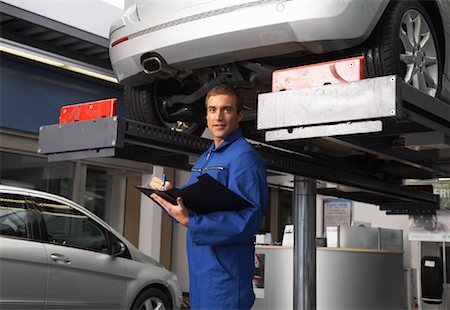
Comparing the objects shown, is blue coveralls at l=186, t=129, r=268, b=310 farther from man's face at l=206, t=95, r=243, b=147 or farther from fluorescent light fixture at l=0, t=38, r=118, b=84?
fluorescent light fixture at l=0, t=38, r=118, b=84

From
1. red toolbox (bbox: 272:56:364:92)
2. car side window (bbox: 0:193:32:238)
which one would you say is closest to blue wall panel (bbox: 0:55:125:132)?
car side window (bbox: 0:193:32:238)

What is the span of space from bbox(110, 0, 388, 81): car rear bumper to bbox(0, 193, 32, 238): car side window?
7.00ft

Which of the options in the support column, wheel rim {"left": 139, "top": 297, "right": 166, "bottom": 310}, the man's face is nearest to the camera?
the man's face

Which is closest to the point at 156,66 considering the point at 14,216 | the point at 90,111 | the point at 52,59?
the point at 90,111

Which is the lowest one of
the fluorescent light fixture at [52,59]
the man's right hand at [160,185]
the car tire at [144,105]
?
the man's right hand at [160,185]

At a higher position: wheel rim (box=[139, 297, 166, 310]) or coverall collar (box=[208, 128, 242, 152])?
coverall collar (box=[208, 128, 242, 152])

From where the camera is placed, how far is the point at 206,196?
2289 mm

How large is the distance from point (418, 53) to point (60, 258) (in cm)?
344

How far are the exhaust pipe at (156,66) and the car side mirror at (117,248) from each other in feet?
8.57

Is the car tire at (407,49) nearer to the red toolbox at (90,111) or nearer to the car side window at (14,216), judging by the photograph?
the red toolbox at (90,111)

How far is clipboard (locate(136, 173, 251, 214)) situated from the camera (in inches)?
87.9

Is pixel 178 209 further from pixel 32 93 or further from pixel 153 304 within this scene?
pixel 32 93

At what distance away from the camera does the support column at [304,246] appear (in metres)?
4.27

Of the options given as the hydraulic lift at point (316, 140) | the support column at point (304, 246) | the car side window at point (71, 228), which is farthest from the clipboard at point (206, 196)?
the car side window at point (71, 228)
